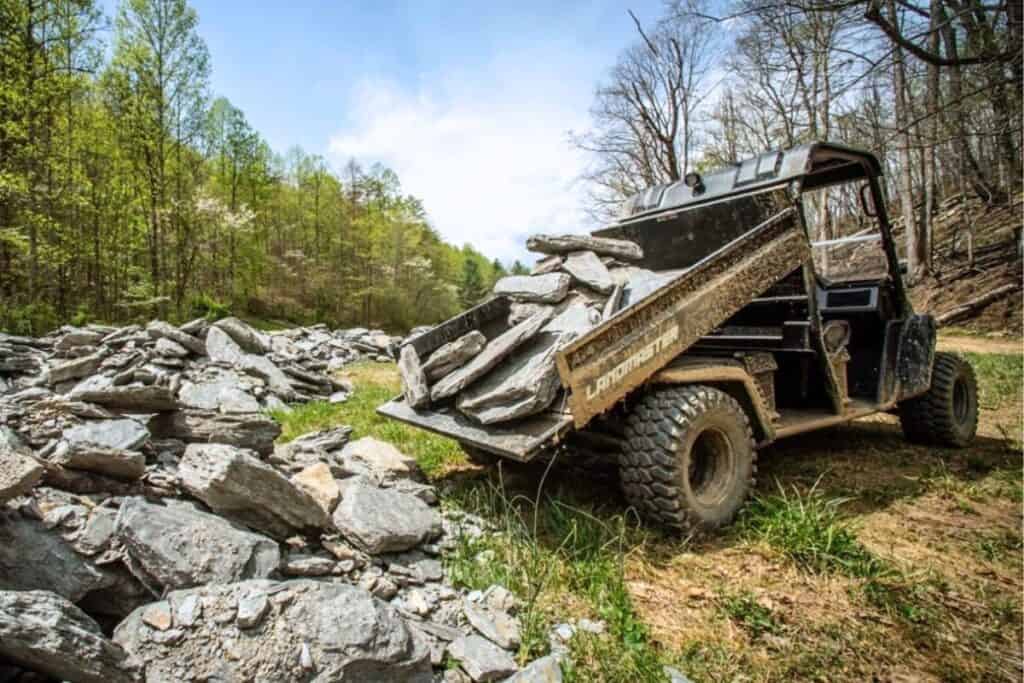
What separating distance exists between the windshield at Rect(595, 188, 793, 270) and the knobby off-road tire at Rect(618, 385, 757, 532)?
1.48 metres

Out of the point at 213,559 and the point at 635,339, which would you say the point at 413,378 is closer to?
the point at 635,339

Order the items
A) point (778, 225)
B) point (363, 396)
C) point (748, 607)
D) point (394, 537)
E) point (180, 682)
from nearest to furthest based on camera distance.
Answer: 1. point (180, 682)
2. point (748, 607)
3. point (394, 537)
4. point (778, 225)
5. point (363, 396)

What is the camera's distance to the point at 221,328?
29.2 ft

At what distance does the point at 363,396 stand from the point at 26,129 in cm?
1486

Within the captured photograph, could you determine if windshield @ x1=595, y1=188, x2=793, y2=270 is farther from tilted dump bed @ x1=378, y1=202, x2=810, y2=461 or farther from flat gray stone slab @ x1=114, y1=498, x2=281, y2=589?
flat gray stone slab @ x1=114, y1=498, x2=281, y2=589

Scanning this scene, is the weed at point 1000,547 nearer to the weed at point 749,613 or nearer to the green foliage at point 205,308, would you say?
the weed at point 749,613

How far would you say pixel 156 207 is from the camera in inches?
813

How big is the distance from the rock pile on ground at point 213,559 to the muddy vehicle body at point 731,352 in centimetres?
72

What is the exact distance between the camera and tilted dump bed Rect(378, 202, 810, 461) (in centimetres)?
263

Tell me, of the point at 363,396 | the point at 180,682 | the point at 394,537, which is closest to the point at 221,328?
the point at 363,396

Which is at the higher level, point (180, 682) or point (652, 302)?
point (652, 302)

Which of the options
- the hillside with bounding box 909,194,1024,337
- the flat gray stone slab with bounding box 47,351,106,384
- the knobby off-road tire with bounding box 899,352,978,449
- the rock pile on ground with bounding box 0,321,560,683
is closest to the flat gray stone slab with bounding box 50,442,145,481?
the rock pile on ground with bounding box 0,321,560,683

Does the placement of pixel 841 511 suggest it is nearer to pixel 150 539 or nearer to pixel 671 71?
pixel 150 539

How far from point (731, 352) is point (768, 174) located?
55.0 inches
